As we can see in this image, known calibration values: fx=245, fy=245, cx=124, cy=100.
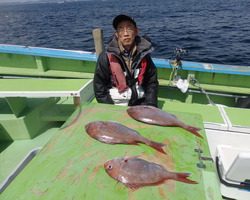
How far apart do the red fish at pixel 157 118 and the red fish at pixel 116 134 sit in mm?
303

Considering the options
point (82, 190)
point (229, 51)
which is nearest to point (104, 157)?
point (82, 190)

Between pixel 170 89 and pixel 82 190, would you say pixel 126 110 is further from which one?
pixel 170 89

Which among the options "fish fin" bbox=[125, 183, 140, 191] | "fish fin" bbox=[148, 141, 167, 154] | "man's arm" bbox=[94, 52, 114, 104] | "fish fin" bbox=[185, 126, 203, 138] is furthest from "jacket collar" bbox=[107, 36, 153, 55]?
"fish fin" bbox=[125, 183, 140, 191]

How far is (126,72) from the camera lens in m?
3.55

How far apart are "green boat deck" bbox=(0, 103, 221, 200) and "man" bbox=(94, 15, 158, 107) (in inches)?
36.2

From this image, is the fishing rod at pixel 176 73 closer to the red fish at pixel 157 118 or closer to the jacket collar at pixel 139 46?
the jacket collar at pixel 139 46

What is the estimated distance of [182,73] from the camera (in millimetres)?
5363

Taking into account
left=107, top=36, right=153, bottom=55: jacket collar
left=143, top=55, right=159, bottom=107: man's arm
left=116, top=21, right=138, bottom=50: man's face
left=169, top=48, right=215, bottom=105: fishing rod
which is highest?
left=116, top=21, right=138, bottom=50: man's face

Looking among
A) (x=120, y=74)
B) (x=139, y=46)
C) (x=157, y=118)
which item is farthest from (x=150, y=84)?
(x=157, y=118)

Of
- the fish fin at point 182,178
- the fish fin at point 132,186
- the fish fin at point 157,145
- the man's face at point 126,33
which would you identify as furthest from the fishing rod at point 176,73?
the fish fin at point 132,186

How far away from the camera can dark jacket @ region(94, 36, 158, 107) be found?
11.2 feet

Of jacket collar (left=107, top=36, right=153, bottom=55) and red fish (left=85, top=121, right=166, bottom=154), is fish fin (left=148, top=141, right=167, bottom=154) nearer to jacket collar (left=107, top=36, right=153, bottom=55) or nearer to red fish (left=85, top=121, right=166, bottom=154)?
red fish (left=85, top=121, right=166, bottom=154)

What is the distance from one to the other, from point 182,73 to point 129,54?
223 cm

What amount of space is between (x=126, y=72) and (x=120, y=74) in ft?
0.34
